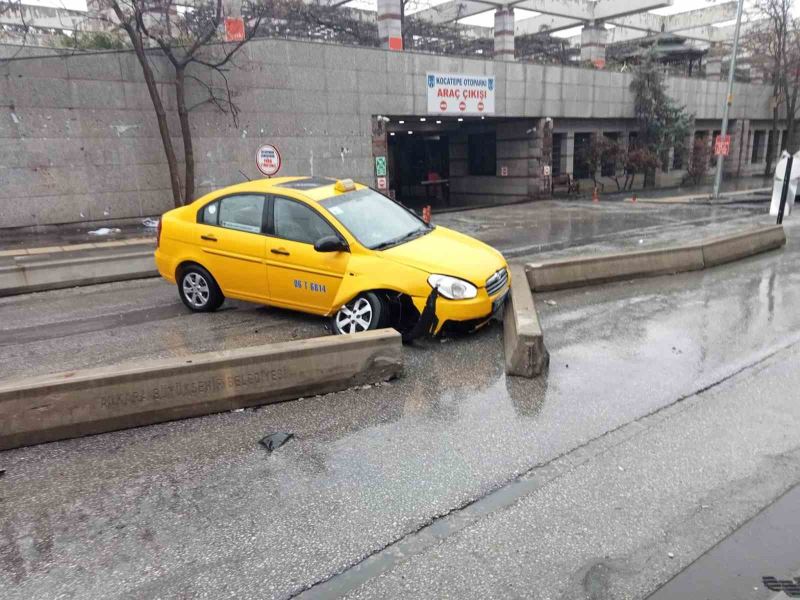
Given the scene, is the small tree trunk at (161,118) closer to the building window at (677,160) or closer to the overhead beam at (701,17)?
the building window at (677,160)

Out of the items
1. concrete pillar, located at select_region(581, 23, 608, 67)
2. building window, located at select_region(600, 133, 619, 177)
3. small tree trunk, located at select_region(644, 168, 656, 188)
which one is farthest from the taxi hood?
concrete pillar, located at select_region(581, 23, 608, 67)

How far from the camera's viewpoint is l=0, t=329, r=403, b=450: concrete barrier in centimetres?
425

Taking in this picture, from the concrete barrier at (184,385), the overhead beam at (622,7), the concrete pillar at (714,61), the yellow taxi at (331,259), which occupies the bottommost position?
the concrete barrier at (184,385)

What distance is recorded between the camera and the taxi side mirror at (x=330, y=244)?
609 cm

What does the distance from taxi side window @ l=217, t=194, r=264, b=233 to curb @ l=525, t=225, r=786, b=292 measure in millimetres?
4038

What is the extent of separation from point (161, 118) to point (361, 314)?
39.0 ft

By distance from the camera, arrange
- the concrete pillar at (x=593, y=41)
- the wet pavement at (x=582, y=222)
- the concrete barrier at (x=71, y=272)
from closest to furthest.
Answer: the concrete barrier at (x=71, y=272)
the wet pavement at (x=582, y=222)
the concrete pillar at (x=593, y=41)

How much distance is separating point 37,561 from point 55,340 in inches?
171

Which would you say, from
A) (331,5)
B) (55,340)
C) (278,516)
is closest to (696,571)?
(278,516)

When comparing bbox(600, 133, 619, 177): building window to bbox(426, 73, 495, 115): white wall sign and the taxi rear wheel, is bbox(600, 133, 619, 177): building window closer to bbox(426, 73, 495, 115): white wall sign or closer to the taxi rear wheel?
bbox(426, 73, 495, 115): white wall sign

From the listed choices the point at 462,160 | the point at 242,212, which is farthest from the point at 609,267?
the point at 462,160

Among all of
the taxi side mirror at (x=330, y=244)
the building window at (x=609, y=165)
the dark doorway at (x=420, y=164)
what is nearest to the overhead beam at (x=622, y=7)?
the building window at (x=609, y=165)

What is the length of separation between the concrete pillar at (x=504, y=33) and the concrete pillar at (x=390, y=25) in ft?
25.2

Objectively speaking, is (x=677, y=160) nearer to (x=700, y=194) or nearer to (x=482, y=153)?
(x=700, y=194)
